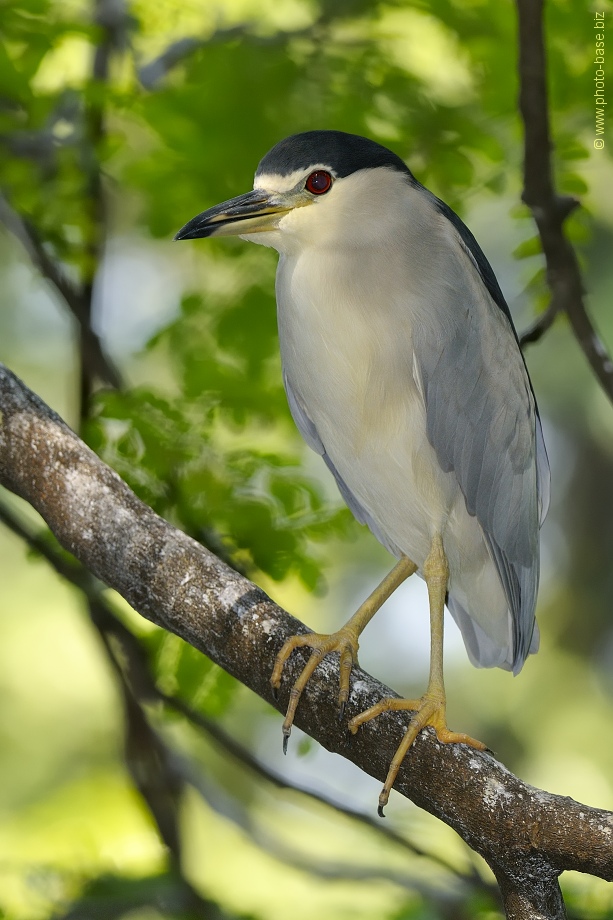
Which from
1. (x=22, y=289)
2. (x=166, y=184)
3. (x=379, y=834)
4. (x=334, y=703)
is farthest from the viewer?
(x=22, y=289)

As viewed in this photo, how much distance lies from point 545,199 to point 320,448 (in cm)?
90

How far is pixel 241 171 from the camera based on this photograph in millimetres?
2986

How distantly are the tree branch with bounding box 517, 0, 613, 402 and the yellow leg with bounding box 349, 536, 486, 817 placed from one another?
740 mm

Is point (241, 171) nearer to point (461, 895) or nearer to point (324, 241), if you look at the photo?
point (324, 241)

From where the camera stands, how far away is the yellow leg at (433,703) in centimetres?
183

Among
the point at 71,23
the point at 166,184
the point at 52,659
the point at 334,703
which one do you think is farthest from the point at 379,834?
the point at 52,659

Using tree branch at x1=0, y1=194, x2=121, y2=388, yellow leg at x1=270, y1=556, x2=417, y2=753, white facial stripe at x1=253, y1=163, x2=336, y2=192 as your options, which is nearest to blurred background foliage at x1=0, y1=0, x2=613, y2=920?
tree branch at x1=0, y1=194, x2=121, y2=388

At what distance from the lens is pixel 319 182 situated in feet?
7.45

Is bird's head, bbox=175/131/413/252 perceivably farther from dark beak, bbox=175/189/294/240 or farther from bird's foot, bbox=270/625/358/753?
bird's foot, bbox=270/625/358/753

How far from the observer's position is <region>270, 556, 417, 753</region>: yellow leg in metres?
1.93

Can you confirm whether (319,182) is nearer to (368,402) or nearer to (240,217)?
(240,217)

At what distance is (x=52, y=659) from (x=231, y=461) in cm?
413

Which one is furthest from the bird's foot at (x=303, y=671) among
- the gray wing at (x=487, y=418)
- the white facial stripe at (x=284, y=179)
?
the white facial stripe at (x=284, y=179)

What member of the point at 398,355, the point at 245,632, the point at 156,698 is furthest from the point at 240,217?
the point at 156,698
